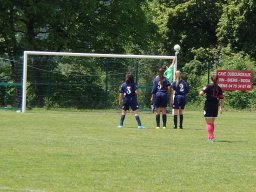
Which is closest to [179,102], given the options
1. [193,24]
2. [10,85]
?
[10,85]

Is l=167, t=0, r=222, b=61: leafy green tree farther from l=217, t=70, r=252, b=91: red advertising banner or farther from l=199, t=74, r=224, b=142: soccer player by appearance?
l=199, t=74, r=224, b=142: soccer player

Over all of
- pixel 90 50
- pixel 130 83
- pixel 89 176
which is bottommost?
pixel 89 176

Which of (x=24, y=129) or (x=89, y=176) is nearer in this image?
(x=89, y=176)

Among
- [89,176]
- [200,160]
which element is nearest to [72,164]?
[89,176]

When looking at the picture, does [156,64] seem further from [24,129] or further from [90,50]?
[24,129]

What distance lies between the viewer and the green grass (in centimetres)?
1024

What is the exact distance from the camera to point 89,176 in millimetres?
10938

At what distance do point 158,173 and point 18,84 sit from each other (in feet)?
78.1

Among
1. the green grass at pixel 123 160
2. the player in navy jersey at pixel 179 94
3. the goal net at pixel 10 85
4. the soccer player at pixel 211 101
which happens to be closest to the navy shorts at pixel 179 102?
the player in navy jersey at pixel 179 94

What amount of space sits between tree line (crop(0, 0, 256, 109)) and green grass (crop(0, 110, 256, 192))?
55.4 ft

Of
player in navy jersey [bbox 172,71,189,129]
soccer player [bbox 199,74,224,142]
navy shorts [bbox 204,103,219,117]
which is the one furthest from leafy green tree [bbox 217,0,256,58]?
navy shorts [bbox 204,103,219,117]

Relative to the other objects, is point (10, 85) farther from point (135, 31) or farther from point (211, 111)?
point (211, 111)

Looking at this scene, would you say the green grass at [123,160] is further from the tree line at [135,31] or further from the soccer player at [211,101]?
the tree line at [135,31]

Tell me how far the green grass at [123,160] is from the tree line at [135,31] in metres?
16.9
